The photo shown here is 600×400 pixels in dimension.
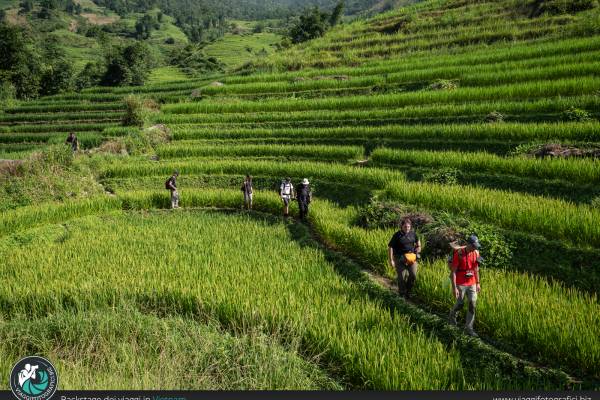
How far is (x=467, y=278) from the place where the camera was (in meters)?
5.32

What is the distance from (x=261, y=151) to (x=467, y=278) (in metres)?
14.0

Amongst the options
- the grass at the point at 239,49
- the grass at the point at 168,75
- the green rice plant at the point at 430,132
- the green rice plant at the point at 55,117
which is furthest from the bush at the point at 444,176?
the grass at the point at 239,49

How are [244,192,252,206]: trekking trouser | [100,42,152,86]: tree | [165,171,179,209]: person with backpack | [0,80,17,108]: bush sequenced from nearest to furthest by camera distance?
[244,192,252,206]: trekking trouser
[165,171,179,209]: person with backpack
[0,80,17,108]: bush
[100,42,152,86]: tree

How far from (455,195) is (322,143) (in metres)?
9.79

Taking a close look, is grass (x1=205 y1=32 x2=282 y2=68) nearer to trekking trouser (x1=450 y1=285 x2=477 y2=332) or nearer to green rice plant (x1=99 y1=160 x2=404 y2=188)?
green rice plant (x1=99 y1=160 x2=404 y2=188)

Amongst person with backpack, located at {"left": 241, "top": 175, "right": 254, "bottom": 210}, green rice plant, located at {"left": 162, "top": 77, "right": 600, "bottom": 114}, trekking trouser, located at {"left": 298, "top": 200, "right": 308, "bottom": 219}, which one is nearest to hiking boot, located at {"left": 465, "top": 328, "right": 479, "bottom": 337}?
trekking trouser, located at {"left": 298, "top": 200, "right": 308, "bottom": 219}

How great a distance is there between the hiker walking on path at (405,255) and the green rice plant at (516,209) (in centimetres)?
293

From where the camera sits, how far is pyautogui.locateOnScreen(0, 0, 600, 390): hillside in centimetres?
466

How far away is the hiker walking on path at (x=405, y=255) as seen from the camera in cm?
640

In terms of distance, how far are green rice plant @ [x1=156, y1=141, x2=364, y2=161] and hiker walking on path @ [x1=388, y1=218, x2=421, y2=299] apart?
10.1 m

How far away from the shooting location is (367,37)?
34.9 m

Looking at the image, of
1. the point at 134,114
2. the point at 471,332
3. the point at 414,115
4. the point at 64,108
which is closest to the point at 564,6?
the point at 414,115

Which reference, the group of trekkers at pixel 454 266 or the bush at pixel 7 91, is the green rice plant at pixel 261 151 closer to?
the group of trekkers at pixel 454 266

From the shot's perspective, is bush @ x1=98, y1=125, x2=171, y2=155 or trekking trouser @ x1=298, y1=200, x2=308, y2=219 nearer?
trekking trouser @ x1=298, y1=200, x2=308, y2=219
